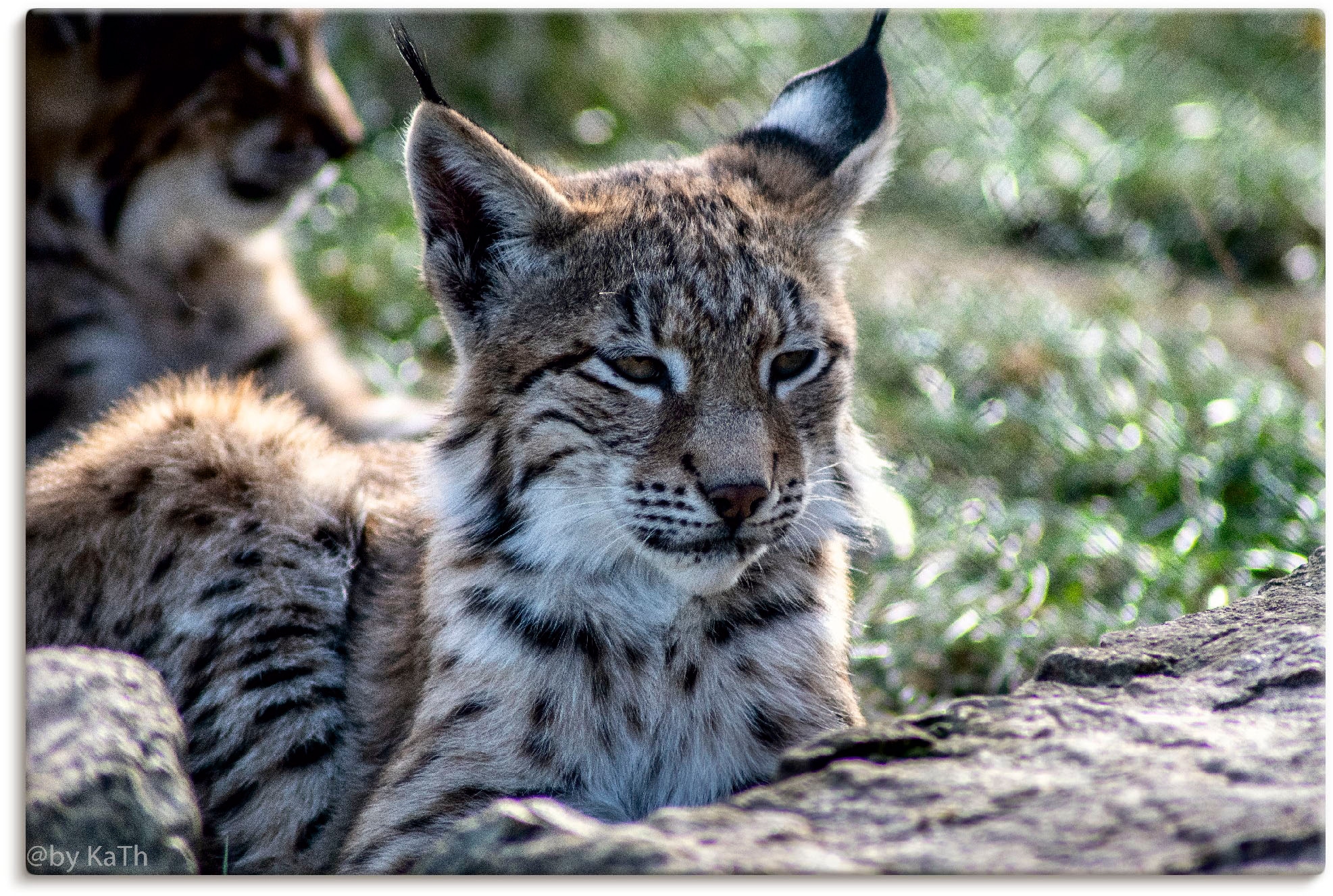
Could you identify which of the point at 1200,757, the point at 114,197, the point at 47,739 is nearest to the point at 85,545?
the point at 47,739

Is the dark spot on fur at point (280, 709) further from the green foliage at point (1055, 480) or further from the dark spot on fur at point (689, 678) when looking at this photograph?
the green foliage at point (1055, 480)

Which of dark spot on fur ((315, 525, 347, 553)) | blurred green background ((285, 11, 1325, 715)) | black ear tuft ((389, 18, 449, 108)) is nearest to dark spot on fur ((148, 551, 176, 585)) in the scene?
dark spot on fur ((315, 525, 347, 553))

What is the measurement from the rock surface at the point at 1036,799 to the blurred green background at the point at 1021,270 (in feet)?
5.85

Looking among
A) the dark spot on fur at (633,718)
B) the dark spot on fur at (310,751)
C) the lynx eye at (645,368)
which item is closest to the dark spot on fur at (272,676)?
the dark spot on fur at (310,751)

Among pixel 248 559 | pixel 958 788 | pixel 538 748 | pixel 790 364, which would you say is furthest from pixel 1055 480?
pixel 958 788

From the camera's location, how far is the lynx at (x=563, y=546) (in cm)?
316

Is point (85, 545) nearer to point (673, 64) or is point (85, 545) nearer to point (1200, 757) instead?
point (1200, 757)

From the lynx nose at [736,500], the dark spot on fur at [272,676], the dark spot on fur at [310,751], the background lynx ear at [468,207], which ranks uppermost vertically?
the background lynx ear at [468,207]

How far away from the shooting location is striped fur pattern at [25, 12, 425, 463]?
5422 mm

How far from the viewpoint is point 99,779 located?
8.57 feet

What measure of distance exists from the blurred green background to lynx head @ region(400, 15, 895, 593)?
5.43ft

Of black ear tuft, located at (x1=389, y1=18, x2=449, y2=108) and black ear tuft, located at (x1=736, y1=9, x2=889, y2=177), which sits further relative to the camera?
black ear tuft, located at (x1=736, y1=9, x2=889, y2=177)

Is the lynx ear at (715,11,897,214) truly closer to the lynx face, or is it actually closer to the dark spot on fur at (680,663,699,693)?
the dark spot on fur at (680,663,699,693)

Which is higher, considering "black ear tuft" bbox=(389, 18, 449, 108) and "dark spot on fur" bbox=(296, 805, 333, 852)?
"black ear tuft" bbox=(389, 18, 449, 108)
